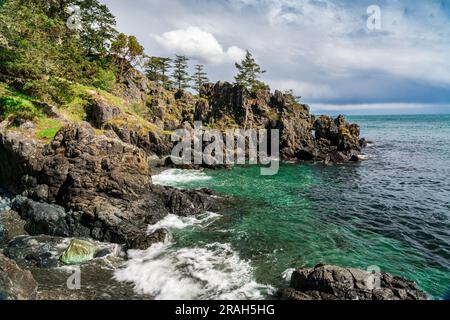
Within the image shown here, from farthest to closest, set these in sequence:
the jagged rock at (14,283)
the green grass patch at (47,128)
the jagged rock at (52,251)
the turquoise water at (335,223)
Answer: the green grass patch at (47,128) < the turquoise water at (335,223) < the jagged rock at (52,251) < the jagged rock at (14,283)

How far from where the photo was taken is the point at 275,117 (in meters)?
72.7

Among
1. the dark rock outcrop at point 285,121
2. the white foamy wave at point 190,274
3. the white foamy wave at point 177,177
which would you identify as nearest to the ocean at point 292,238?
the white foamy wave at point 190,274

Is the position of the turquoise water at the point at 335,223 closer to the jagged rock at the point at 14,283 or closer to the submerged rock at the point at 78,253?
the submerged rock at the point at 78,253

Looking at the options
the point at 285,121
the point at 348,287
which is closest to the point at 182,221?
the point at 348,287

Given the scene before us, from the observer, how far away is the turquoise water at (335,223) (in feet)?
62.6

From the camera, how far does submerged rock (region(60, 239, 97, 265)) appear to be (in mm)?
17597

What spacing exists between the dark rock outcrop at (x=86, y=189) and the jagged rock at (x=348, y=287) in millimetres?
11465

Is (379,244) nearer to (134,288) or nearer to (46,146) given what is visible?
(134,288)

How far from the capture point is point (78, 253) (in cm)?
1802

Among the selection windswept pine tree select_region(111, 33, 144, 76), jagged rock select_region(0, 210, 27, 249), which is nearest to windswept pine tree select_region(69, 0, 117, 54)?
windswept pine tree select_region(111, 33, 144, 76)

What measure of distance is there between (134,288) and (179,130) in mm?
51991

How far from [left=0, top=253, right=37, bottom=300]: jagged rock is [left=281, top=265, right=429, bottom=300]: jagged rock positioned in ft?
40.2

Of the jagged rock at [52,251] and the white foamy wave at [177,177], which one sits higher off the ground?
the white foamy wave at [177,177]

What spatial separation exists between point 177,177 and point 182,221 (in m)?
17.7
